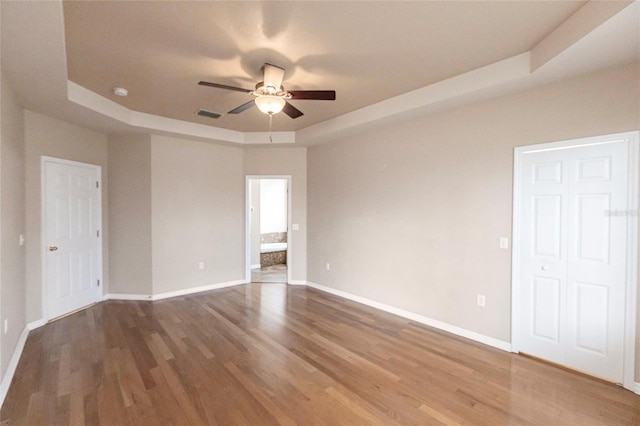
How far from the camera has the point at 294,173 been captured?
5.70 m

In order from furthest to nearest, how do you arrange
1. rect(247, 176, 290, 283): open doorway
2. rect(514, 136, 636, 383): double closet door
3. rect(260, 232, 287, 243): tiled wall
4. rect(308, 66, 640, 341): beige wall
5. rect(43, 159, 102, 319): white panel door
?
rect(260, 232, 287, 243): tiled wall
rect(247, 176, 290, 283): open doorway
rect(43, 159, 102, 319): white panel door
rect(308, 66, 640, 341): beige wall
rect(514, 136, 636, 383): double closet door

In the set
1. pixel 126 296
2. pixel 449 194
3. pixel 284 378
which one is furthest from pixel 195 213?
pixel 449 194

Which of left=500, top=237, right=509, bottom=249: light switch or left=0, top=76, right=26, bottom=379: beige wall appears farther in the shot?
left=500, top=237, right=509, bottom=249: light switch

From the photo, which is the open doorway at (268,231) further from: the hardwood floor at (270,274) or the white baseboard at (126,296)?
the white baseboard at (126,296)

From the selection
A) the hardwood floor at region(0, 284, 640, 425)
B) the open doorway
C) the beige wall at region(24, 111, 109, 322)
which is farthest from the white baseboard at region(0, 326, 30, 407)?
the open doorway

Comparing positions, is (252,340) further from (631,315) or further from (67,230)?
(631,315)

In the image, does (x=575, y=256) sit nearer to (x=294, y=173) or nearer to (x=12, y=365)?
(x=294, y=173)

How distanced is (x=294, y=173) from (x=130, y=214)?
2.86 metres

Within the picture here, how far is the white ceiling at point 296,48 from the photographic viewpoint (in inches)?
79.5

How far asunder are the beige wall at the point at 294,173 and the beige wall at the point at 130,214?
1771 mm

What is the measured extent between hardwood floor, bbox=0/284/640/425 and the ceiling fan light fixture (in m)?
2.45

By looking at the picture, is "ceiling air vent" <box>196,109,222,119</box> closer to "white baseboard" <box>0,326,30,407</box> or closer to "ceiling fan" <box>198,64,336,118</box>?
"ceiling fan" <box>198,64,336,118</box>

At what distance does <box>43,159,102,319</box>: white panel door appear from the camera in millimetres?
3859

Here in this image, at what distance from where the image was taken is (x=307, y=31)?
7.54 feet
